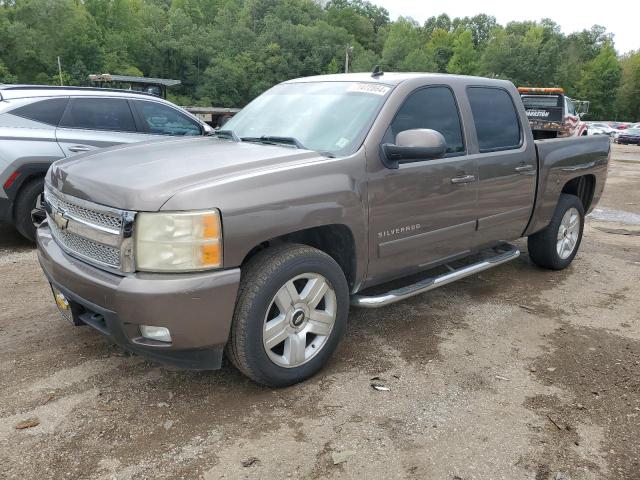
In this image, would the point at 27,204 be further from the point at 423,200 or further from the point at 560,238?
the point at 560,238

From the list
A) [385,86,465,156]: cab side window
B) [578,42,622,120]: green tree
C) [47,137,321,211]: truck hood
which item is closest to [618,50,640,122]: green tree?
[578,42,622,120]: green tree

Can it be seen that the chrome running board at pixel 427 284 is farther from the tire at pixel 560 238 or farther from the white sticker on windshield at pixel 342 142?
the white sticker on windshield at pixel 342 142

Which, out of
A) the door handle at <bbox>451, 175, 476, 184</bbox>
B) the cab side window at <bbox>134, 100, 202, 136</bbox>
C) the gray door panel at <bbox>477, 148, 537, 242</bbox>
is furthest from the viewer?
the cab side window at <bbox>134, 100, 202, 136</bbox>

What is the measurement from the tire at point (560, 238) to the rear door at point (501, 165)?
620mm

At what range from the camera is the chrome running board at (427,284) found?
3337 mm

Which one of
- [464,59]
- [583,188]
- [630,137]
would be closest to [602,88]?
[464,59]

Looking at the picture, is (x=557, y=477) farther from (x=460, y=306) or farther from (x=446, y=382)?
(x=460, y=306)

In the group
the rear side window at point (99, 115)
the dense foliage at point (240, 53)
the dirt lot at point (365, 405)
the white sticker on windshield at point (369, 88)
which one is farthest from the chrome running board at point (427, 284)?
the dense foliage at point (240, 53)

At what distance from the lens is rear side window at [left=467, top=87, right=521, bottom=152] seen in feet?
13.6

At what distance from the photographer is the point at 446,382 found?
10.6 ft

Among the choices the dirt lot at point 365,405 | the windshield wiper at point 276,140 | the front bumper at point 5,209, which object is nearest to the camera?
the dirt lot at point 365,405

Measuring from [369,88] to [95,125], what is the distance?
403cm

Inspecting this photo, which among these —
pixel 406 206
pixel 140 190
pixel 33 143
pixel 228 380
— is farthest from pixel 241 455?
pixel 33 143

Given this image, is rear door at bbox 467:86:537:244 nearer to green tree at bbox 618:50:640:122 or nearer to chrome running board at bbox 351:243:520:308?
chrome running board at bbox 351:243:520:308
